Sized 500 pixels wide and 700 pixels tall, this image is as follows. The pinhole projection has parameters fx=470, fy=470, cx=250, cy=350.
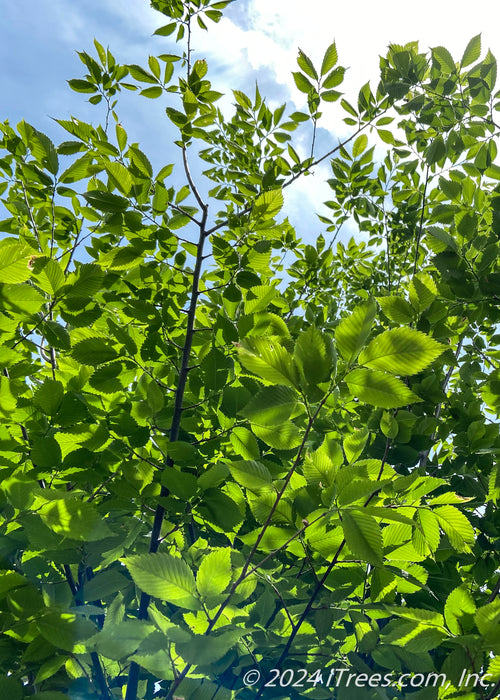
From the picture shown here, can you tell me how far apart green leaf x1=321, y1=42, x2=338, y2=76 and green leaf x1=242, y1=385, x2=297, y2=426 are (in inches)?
72.6

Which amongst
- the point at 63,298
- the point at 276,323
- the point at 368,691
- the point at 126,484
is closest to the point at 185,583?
the point at 126,484

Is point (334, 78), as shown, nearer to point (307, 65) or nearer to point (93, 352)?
point (307, 65)

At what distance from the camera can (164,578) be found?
3.14 feet

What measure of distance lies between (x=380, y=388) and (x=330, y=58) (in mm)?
1824

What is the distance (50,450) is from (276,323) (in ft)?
2.42

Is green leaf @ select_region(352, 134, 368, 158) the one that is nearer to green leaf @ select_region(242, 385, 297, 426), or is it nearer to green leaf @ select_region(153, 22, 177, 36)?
green leaf @ select_region(153, 22, 177, 36)

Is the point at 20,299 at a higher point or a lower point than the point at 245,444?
higher

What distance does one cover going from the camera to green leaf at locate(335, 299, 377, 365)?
36.2 inches

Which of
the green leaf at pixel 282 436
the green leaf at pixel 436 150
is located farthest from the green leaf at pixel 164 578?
the green leaf at pixel 436 150

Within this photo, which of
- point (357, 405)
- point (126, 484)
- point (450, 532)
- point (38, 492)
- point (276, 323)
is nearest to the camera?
A: point (38, 492)

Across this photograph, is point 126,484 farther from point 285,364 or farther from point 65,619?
point 285,364

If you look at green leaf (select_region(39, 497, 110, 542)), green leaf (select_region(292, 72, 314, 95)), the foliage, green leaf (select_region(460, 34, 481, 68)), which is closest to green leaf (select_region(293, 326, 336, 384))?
the foliage

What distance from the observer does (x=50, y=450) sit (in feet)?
4.03

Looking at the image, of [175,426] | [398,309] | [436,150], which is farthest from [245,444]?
[436,150]
